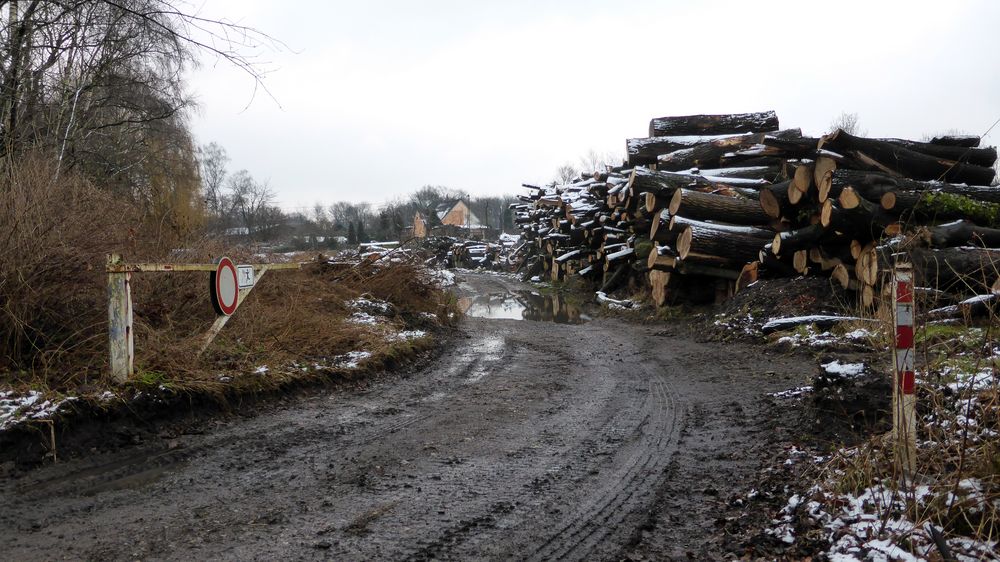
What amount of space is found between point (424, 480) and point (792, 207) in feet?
31.7

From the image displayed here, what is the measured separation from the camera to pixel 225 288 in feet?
20.3

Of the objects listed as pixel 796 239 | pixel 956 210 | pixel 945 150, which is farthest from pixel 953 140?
pixel 796 239

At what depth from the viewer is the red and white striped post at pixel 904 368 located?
119 inches

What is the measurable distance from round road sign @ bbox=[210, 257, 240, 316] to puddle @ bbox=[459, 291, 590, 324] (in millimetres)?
9707

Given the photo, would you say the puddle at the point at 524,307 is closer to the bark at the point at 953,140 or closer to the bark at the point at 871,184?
the bark at the point at 871,184

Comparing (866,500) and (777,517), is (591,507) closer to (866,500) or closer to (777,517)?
(777,517)

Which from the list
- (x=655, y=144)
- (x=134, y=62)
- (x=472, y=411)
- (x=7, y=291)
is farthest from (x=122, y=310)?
(x=655, y=144)

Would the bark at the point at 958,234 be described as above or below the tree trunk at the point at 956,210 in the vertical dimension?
below

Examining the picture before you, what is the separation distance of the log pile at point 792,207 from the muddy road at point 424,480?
2821mm

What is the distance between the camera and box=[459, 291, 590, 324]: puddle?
16500mm

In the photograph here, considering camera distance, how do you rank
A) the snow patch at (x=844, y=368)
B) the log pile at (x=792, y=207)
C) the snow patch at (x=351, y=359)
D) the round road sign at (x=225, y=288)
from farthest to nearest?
the log pile at (x=792, y=207) → the snow patch at (x=351, y=359) → the round road sign at (x=225, y=288) → the snow patch at (x=844, y=368)

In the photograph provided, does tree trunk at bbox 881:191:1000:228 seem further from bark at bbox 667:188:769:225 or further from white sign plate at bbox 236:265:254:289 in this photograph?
white sign plate at bbox 236:265:254:289

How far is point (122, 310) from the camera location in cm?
505

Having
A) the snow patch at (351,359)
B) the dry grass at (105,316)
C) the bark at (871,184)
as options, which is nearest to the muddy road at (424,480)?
the snow patch at (351,359)
